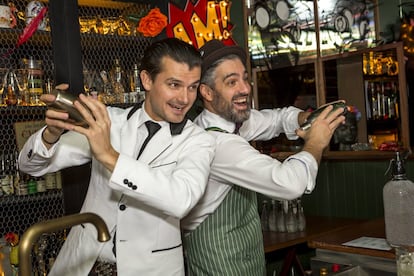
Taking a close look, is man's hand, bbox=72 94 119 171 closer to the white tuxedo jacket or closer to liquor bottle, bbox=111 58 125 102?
the white tuxedo jacket

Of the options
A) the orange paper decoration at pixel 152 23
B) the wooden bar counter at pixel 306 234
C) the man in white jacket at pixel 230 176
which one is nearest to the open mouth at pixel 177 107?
the man in white jacket at pixel 230 176

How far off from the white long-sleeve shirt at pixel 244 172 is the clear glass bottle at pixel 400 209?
46cm

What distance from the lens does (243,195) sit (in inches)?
82.4

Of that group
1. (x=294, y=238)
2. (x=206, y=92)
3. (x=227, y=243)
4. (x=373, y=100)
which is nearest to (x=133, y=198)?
(x=227, y=243)

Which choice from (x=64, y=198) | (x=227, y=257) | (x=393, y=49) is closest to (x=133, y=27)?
(x=64, y=198)

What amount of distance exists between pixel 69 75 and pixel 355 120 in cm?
280

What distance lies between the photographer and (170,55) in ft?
5.60

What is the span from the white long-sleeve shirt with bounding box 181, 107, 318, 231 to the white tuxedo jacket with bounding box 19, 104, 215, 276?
0.14m

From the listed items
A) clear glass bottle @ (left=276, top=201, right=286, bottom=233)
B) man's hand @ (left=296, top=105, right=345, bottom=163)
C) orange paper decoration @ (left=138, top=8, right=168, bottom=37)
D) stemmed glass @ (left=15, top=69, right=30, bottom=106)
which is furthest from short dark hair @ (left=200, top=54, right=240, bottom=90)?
clear glass bottle @ (left=276, top=201, right=286, bottom=233)

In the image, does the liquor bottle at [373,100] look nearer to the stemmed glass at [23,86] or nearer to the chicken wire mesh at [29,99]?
the chicken wire mesh at [29,99]

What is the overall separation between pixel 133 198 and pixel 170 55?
0.47 metres

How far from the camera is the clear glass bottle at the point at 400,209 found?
6.74 feet

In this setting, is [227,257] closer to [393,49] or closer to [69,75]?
[69,75]

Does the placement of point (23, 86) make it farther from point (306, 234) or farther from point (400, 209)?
point (306, 234)
